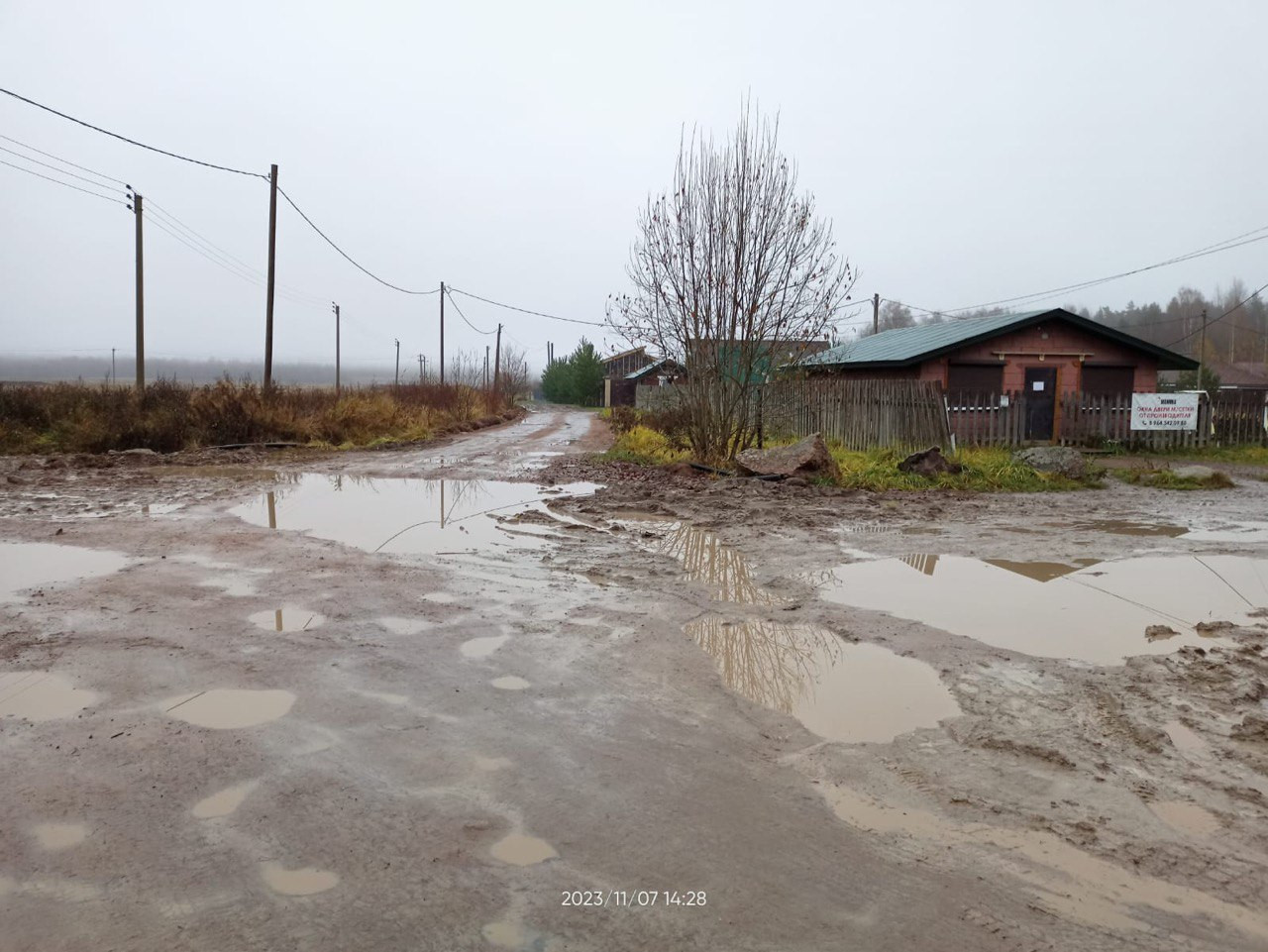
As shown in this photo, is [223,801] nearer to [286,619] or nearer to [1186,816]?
[286,619]

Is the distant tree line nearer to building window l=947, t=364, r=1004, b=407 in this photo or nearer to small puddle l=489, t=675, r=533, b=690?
building window l=947, t=364, r=1004, b=407

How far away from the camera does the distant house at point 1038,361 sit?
66.6ft

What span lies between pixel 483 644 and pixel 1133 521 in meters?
8.44

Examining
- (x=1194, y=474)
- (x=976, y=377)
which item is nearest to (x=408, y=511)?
(x=1194, y=474)

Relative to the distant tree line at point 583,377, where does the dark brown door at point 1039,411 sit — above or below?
below

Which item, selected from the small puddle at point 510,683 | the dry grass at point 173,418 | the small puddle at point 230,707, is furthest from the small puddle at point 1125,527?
the dry grass at point 173,418

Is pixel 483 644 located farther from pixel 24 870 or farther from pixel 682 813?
pixel 24 870

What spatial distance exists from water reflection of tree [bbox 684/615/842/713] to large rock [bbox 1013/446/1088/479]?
945 centimetres

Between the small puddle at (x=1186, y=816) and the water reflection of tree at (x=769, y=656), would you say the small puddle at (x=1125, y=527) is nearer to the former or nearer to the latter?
the water reflection of tree at (x=769, y=656)

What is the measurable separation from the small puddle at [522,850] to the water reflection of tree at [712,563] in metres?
3.49

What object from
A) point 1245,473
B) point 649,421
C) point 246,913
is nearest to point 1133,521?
point 1245,473

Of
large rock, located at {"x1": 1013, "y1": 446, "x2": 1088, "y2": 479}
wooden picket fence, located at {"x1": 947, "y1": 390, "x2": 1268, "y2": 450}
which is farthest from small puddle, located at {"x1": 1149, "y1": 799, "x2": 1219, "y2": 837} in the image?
wooden picket fence, located at {"x1": 947, "y1": 390, "x2": 1268, "y2": 450}

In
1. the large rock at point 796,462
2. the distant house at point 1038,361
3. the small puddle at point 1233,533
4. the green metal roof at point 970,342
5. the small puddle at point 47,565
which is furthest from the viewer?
the distant house at point 1038,361

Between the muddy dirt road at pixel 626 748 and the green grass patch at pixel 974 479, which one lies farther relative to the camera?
the green grass patch at pixel 974 479
